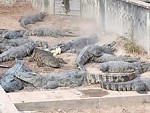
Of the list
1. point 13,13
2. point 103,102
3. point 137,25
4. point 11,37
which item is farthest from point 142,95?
point 13,13

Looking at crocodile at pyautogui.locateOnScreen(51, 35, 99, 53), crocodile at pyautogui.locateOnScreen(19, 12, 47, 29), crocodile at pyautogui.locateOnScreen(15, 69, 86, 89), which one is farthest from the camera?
crocodile at pyautogui.locateOnScreen(19, 12, 47, 29)

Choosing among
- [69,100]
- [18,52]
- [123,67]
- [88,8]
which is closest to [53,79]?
[69,100]

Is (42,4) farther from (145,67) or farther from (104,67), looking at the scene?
(145,67)

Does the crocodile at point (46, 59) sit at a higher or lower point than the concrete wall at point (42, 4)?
lower

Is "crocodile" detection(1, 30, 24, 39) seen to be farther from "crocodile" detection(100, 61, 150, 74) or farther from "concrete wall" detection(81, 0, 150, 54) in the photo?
"crocodile" detection(100, 61, 150, 74)

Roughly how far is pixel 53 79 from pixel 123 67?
1.80m

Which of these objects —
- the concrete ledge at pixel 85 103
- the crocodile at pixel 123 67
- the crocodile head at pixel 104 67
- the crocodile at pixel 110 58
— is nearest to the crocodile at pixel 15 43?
the crocodile at pixel 110 58

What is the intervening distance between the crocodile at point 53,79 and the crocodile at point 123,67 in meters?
0.91

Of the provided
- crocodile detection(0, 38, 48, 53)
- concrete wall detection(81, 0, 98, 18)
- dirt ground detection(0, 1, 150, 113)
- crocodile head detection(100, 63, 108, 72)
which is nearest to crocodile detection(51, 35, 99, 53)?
dirt ground detection(0, 1, 150, 113)

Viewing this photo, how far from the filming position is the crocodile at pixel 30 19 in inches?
626

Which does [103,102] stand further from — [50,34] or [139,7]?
[50,34]

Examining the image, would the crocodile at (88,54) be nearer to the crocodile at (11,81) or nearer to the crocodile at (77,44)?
the crocodile at (77,44)

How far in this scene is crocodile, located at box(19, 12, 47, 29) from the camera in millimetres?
15892

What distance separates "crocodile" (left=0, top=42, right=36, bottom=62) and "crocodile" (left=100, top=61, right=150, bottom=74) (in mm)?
2410
